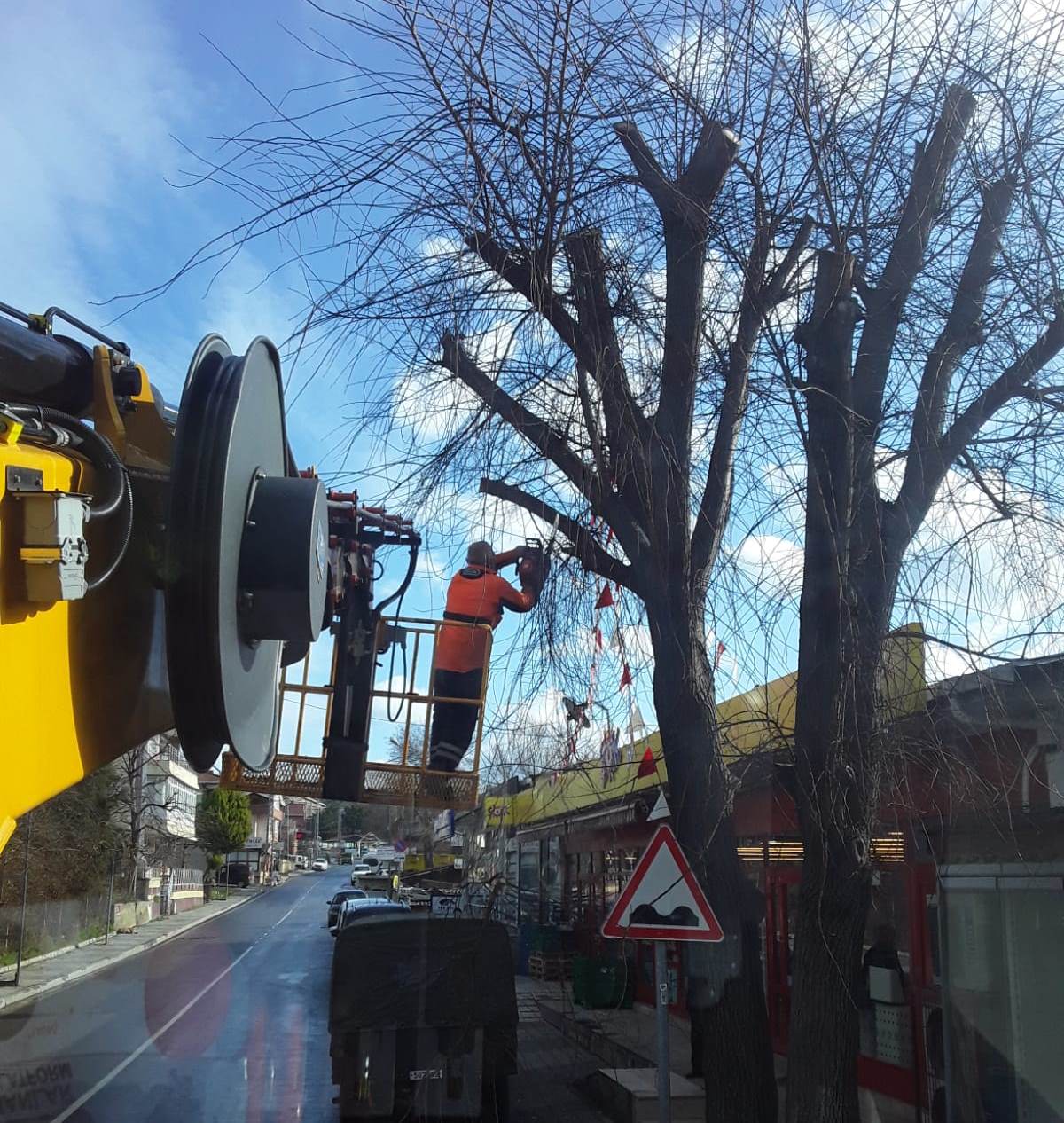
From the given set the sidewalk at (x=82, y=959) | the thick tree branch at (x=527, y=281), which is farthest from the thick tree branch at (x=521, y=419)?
the sidewalk at (x=82, y=959)

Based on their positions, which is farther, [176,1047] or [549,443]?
[176,1047]

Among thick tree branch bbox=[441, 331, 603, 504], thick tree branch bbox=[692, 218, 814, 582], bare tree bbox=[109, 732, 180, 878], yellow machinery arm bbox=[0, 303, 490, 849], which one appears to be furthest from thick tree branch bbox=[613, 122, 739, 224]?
bare tree bbox=[109, 732, 180, 878]

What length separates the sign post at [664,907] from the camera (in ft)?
18.7

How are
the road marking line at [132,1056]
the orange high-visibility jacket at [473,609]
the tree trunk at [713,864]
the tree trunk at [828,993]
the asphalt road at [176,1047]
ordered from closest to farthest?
1. the tree trunk at [828,993]
2. the tree trunk at [713,864]
3. the orange high-visibility jacket at [473,609]
4. the road marking line at [132,1056]
5. the asphalt road at [176,1047]

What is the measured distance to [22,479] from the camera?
1.78 m

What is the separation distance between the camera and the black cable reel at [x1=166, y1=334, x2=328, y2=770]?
6.45ft

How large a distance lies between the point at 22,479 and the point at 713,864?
483 cm

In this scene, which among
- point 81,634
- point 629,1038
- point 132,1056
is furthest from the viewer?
point 629,1038

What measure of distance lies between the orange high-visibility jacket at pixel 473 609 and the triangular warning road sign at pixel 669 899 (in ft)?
4.42

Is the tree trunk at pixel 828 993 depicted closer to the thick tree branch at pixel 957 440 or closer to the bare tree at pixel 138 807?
the thick tree branch at pixel 957 440

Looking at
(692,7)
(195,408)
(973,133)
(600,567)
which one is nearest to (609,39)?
(692,7)

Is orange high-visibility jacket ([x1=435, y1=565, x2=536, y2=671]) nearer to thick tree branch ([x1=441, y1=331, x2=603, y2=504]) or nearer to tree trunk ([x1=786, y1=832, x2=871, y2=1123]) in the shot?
thick tree branch ([x1=441, y1=331, x2=603, y2=504])

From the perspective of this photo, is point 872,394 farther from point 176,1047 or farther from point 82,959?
point 82,959

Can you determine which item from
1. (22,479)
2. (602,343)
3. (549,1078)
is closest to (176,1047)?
(549,1078)
